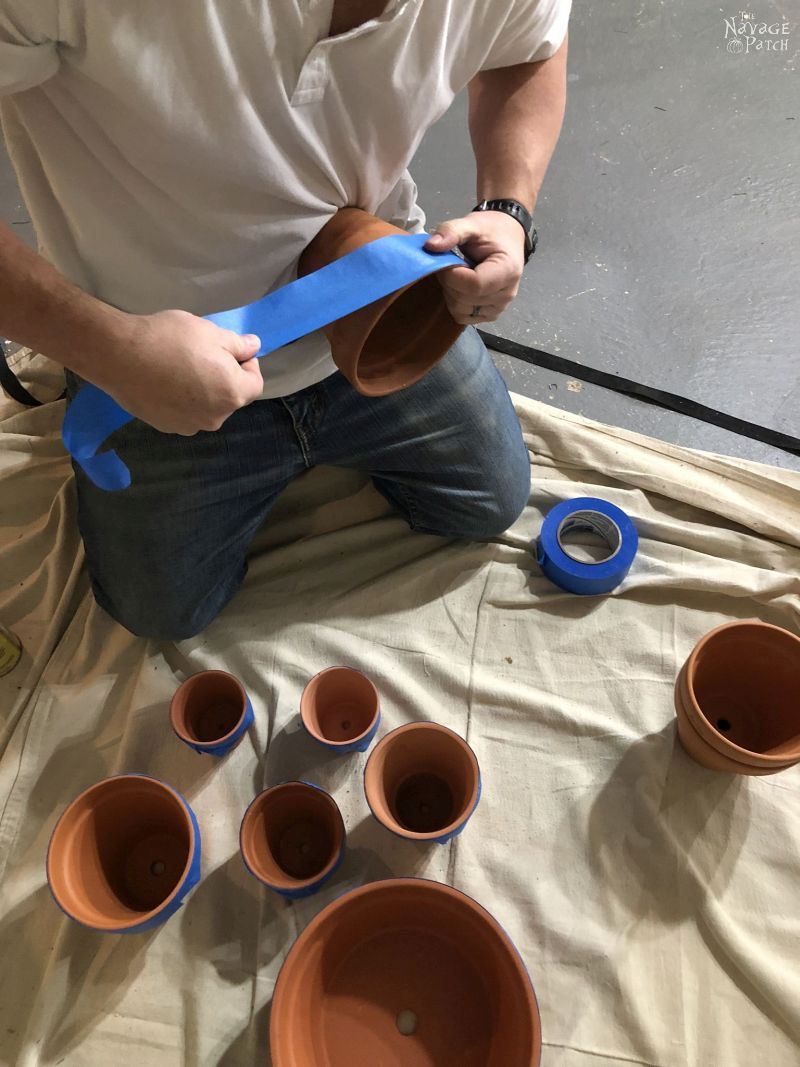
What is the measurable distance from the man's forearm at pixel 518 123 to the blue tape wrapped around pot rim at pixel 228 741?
0.69 meters

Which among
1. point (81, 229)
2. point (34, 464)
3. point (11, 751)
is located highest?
point (81, 229)

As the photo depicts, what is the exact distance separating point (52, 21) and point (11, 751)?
793 mm

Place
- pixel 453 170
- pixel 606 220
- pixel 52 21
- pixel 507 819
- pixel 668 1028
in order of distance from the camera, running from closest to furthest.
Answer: pixel 52 21 < pixel 668 1028 < pixel 507 819 < pixel 606 220 < pixel 453 170

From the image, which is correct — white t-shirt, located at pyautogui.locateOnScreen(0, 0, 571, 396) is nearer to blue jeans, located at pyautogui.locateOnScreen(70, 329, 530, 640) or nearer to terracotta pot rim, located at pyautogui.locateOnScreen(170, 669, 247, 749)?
blue jeans, located at pyautogui.locateOnScreen(70, 329, 530, 640)

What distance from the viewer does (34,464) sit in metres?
1.14

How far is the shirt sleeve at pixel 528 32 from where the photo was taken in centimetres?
75

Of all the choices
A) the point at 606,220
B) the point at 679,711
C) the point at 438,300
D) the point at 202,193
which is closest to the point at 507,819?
the point at 679,711

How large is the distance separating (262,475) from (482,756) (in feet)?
1.47

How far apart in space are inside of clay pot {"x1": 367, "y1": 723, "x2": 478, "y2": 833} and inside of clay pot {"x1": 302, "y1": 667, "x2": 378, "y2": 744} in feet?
0.20

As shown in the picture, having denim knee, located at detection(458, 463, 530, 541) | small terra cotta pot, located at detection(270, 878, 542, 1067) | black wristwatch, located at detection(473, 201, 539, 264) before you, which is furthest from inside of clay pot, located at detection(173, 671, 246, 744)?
black wristwatch, located at detection(473, 201, 539, 264)

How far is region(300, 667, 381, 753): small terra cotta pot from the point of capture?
0.88 m

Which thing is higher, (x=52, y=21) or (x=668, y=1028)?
(x=52, y=21)

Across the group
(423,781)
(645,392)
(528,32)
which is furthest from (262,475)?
(645,392)

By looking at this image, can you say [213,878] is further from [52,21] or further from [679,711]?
[52,21]
